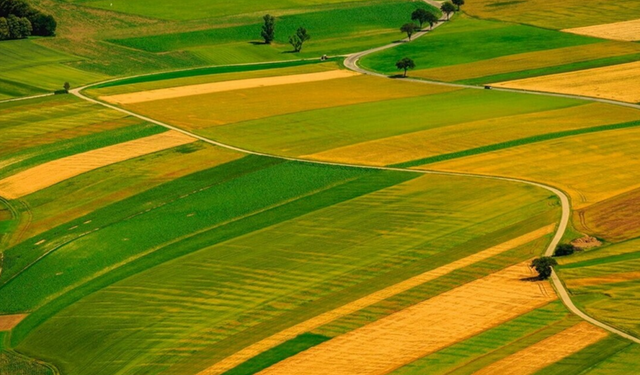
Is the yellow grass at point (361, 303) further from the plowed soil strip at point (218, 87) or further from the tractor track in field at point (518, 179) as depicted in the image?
the plowed soil strip at point (218, 87)

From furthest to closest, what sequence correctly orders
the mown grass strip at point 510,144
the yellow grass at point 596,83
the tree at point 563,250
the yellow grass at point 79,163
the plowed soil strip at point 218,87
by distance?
the plowed soil strip at point 218,87
the yellow grass at point 596,83
the yellow grass at point 79,163
the mown grass strip at point 510,144
the tree at point 563,250

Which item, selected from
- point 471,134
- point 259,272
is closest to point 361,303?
point 259,272

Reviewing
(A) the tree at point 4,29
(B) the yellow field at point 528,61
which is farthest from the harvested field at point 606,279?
(A) the tree at point 4,29

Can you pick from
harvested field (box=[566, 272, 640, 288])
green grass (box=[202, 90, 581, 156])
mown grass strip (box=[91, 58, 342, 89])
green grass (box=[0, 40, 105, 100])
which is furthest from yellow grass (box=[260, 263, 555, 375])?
mown grass strip (box=[91, 58, 342, 89])

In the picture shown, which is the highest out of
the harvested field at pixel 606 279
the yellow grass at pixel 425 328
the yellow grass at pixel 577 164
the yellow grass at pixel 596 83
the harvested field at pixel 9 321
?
the yellow grass at pixel 596 83

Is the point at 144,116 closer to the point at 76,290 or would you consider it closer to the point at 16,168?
the point at 16,168

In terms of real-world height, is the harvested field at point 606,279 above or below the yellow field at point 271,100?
below

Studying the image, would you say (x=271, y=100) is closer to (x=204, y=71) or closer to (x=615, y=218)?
(x=204, y=71)
